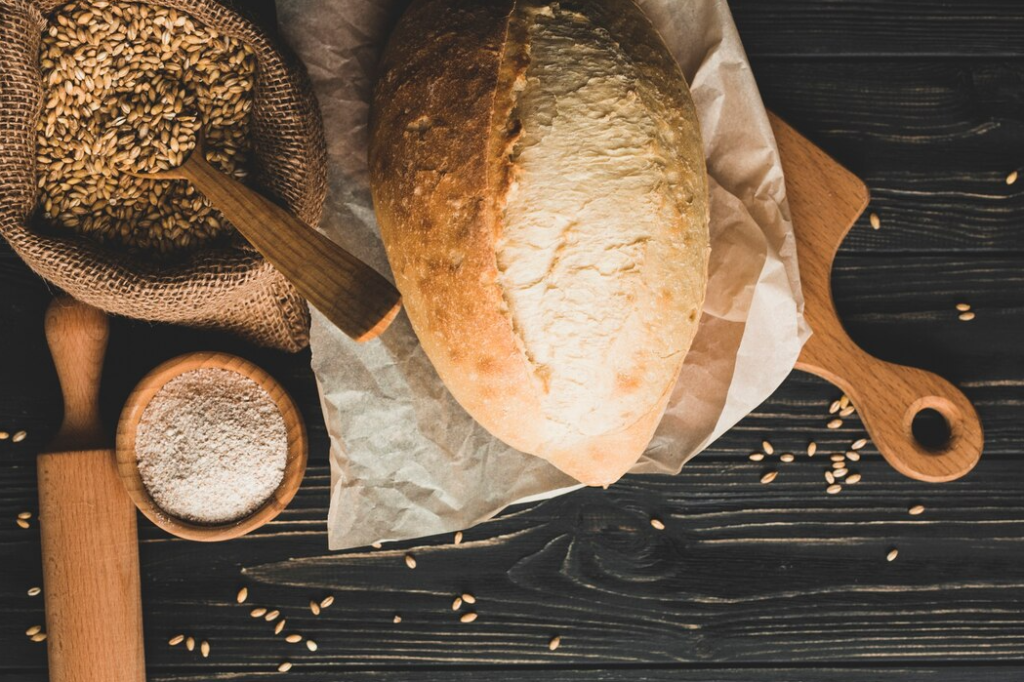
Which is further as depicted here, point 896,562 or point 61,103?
point 896,562

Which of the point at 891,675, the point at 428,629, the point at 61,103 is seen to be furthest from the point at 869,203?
the point at 61,103

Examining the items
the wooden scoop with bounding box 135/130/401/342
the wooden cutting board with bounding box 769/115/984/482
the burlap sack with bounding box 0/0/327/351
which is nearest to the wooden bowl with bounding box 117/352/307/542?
the burlap sack with bounding box 0/0/327/351

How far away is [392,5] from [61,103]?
0.45 meters

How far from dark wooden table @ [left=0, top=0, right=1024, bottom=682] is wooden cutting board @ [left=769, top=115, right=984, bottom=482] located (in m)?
0.06

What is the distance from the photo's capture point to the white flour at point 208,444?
1.13 metres

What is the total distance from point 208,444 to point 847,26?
1.16m

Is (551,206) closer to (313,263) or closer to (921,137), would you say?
(313,263)

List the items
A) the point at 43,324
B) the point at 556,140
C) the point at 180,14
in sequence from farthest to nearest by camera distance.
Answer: the point at 43,324, the point at 180,14, the point at 556,140

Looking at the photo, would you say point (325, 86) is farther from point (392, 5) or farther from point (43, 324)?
point (43, 324)

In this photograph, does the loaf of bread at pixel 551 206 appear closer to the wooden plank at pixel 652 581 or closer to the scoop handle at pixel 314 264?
the scoop handle at pixel 314 264

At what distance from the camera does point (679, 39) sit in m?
1.11

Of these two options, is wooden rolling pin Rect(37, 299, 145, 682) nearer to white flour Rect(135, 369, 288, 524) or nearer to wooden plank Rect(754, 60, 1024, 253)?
white flour Rect(135, 369, 288, 524)

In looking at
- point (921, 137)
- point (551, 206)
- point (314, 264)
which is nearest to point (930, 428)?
point (921, 137)

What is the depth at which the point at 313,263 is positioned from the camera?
90 cm
